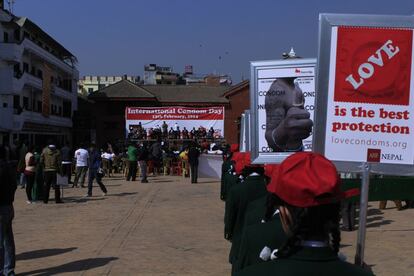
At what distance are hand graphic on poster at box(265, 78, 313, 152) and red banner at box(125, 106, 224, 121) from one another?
97.4 feet

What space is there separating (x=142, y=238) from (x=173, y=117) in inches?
979

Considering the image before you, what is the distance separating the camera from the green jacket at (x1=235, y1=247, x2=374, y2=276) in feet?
6.37

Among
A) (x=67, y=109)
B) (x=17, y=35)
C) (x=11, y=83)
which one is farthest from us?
(x=67, y=109)

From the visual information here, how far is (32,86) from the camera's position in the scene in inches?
1987

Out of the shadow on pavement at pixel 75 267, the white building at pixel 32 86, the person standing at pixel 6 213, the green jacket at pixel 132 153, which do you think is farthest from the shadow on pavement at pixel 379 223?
the white building at pixel 32 86

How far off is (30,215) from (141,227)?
3557 mm

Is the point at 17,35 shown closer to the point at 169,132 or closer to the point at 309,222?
the point at 169,132

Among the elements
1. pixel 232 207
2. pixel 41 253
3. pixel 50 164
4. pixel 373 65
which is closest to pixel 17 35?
pixel 50 164

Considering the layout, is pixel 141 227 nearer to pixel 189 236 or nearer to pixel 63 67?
pixel 189 236

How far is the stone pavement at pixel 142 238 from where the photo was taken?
849 cm

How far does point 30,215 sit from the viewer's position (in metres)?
14.5

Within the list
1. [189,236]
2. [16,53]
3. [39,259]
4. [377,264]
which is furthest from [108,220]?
[16,53]

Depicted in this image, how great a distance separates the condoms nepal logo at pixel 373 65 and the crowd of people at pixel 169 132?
1244 inches

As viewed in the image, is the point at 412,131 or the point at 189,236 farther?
the point at 189,236
